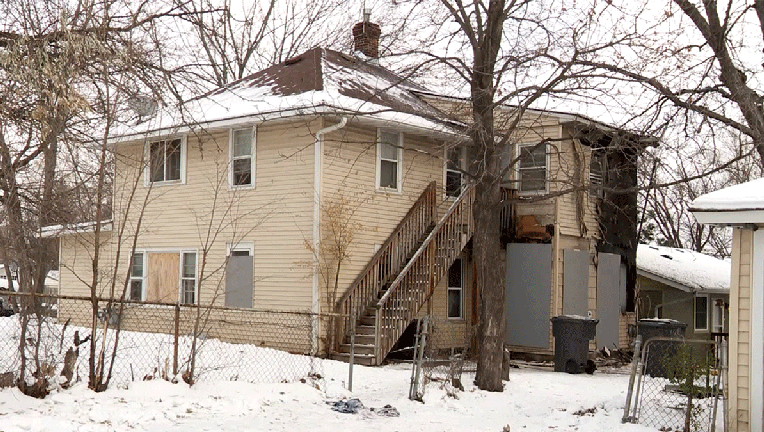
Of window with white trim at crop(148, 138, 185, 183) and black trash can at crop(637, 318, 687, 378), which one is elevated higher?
window with white trim at crop(148, 138, 185, 183)

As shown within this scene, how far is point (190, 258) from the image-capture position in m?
21.1

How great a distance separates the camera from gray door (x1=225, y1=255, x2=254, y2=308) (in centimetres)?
1975

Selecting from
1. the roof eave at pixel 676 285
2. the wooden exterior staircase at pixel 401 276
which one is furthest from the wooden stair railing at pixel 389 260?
the roof eave at pixel 676 285

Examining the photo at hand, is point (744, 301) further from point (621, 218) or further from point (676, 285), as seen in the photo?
point (676, 285)

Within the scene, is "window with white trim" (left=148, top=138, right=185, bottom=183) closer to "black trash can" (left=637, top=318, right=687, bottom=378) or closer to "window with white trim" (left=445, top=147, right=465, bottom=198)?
"window with white trim" (left=445, top=147, right=465, bottom=198)

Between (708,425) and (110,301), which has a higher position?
(110,301)

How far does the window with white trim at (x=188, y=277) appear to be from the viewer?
68.6 feet

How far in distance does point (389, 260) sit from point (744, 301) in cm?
1010

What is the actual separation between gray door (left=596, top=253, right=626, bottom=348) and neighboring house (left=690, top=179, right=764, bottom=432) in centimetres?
1143

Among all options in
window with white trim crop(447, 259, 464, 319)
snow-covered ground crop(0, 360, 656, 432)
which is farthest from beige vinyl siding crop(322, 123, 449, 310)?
snow-covered ground crop(0, 360, 656, 432)

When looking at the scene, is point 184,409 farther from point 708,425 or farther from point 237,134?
point 237,134

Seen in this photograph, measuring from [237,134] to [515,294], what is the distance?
7302 millimetres

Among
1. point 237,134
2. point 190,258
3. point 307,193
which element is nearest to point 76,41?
point 307,193

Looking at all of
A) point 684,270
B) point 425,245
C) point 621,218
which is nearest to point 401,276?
point 425,245
